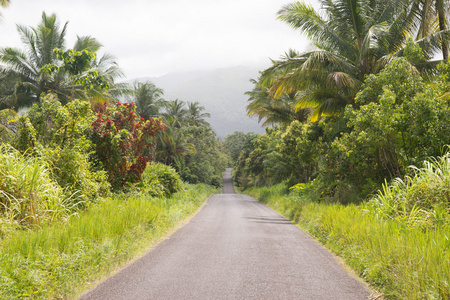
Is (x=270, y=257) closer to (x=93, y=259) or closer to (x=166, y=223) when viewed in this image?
(x=93, y=259)

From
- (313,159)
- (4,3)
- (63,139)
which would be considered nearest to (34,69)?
(4,3)

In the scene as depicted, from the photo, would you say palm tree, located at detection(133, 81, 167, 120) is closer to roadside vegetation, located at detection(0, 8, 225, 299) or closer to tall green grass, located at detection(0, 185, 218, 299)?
roadside vegetation, located at detection(0, 8, 225, 299)

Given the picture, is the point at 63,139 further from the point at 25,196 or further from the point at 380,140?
the point at 380,140

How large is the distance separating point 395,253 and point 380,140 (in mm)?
5333

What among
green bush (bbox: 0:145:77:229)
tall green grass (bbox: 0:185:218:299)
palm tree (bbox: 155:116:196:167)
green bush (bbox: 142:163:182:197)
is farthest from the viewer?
palm tree (bbox: 155:116:196:167)

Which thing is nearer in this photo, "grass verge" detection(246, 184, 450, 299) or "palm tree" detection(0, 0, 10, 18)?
"grass verge" detection(246, 184, 450, 299)

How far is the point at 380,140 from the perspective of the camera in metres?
9.38

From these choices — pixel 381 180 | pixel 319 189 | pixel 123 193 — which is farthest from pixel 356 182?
pixel 123 193

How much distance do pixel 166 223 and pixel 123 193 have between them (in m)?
2.64

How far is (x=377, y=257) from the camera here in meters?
5.12

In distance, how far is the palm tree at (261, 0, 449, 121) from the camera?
1277 cm

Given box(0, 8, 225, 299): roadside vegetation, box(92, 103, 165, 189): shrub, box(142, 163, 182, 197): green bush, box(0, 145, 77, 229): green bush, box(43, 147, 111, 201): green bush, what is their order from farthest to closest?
box(142, 163, 182, 197): green bush
box(92, 103, 165, 189): shrub
box(43, 147, 111, 201): green bush
box(0, 145, 77, 229): green bush
box(0, 8, 225, 299): roadside vegetation

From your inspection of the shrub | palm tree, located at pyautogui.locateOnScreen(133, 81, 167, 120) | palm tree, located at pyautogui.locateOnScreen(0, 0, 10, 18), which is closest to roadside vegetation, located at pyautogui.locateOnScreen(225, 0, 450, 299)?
the shrub

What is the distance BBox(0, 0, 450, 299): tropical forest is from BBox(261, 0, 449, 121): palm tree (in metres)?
0.06
